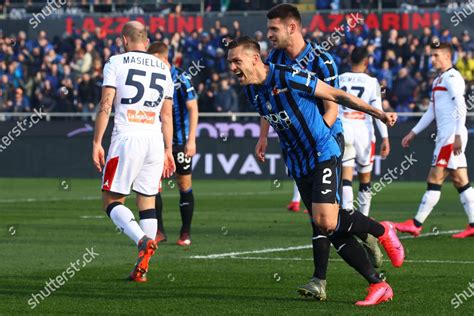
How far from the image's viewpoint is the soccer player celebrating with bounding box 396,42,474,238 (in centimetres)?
1405

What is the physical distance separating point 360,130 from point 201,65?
1582 centimetres

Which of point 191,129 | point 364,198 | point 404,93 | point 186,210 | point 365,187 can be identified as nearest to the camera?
point 191,129

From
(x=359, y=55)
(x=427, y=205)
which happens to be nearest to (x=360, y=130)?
(x=359, y=55)

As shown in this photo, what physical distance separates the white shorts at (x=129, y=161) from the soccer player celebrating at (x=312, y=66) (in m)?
1.12

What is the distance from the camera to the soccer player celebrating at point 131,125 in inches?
391

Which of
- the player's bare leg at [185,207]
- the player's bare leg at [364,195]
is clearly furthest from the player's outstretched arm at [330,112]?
the player's bare leg at [364,195]

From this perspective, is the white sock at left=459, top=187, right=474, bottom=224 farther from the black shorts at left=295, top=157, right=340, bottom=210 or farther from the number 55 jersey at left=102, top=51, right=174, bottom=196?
the black shorts at left=295, top=157, right=340, bottom=210

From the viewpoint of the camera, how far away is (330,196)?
852cm

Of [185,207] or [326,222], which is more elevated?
[326,222]

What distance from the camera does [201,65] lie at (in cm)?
3052

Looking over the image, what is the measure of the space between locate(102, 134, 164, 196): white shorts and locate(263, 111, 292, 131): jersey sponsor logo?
1.92 meters

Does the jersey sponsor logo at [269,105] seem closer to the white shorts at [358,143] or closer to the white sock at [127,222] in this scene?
the white sock at [127,222]

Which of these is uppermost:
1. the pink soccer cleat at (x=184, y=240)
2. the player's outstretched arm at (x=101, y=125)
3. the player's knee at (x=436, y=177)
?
the player's outstretched arm at (x=101, y=125)

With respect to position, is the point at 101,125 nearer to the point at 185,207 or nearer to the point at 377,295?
the point at 377,295
